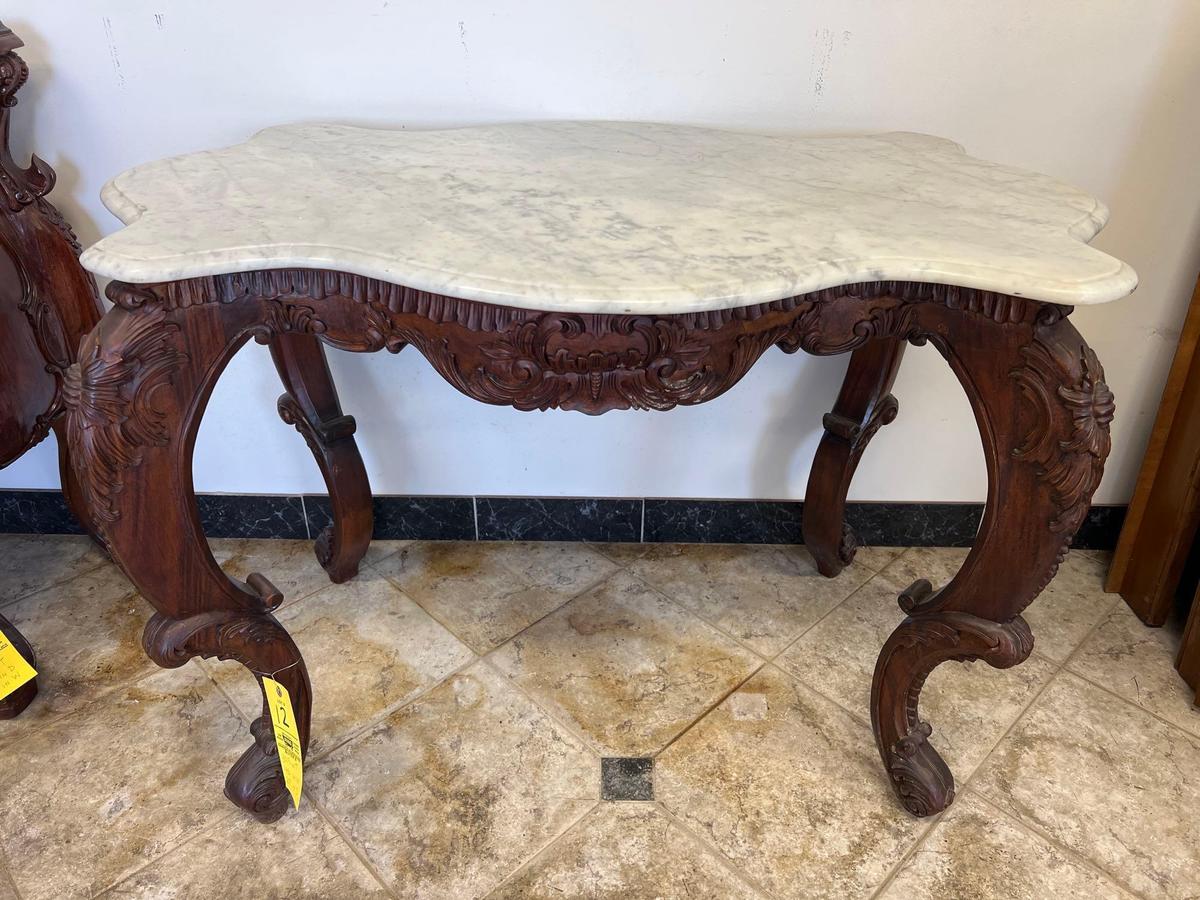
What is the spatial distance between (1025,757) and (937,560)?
19.0 inches

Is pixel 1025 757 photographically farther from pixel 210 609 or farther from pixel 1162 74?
pixel 210 609

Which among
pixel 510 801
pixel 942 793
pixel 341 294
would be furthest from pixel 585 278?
pixel 942 793

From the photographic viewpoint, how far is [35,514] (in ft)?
5.64

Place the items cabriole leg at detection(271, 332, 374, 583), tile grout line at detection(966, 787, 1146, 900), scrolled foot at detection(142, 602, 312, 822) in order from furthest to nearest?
cabriole leg at detection(271, 332, 374, 583) < tile grout line at detection(966, 787, 1146, 900) < scrolled foot at detection(142, 602, 312, 822)

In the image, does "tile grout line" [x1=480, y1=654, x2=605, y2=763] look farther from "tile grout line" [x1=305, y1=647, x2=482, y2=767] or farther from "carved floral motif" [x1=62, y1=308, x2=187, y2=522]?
"carved floral motif" [x1=62, y1=308, x2=187, y2=522]

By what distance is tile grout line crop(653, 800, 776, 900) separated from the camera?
110cm

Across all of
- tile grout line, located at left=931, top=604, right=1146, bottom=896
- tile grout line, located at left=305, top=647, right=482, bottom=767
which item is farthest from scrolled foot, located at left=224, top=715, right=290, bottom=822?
tile grout line, located at left=931, top=604, right=1146, bottom=896

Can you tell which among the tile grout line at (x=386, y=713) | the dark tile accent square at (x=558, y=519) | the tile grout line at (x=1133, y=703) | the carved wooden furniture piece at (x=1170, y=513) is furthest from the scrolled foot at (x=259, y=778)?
the carved wooden furniture piece at (x=1170, y=513)

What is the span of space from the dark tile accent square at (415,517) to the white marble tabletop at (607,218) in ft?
2.38

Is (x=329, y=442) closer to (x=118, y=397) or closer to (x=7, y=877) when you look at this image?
(x=118, y=397)

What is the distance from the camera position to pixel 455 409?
1575mm

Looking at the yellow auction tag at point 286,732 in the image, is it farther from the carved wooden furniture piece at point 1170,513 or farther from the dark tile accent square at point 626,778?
the carved wooden furniture piece at point 1170,513

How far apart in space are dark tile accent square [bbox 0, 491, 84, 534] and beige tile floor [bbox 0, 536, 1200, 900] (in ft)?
0.24

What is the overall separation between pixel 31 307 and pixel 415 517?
73 centimetres
